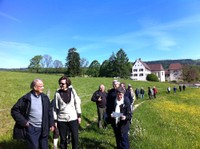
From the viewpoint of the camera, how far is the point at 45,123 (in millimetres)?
6039

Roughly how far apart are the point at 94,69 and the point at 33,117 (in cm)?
11961

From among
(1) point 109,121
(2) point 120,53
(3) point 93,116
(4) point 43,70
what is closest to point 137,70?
(2) point 120,53

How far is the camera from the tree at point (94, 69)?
124 metres

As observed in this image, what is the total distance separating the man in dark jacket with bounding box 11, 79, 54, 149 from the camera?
5773mm

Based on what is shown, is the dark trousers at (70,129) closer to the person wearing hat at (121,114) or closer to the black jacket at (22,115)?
the black jacket at (22,115)

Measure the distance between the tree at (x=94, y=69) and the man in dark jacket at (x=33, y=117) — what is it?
115 metres

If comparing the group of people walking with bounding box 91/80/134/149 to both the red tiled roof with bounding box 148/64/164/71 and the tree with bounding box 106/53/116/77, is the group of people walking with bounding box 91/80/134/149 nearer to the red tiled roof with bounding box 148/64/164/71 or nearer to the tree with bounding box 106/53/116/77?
the tree with bounding box 106/53/116/77

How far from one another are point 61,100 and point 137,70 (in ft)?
398

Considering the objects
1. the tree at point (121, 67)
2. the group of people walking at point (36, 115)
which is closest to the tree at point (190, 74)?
the tree at point (121, 67)

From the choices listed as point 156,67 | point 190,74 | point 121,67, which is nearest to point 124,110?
point 121,67

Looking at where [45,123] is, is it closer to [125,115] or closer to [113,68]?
[125,115]

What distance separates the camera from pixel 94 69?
125 m

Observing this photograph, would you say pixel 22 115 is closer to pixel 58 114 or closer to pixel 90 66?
pixel 58 114

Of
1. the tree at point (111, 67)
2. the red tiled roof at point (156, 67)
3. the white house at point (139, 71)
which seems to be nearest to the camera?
the tree at point (111, 67)
